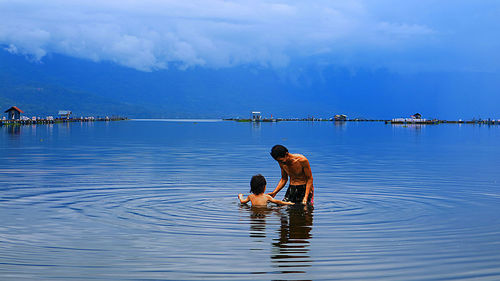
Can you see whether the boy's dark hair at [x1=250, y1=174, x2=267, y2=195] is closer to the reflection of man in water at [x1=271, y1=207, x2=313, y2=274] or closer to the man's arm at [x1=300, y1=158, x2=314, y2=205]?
the reflection of man in water at [x1=271, y1=207, x2=313, y2=274]

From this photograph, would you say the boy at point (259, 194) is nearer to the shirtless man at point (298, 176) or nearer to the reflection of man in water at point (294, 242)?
the shirtless man at point (298, 176)

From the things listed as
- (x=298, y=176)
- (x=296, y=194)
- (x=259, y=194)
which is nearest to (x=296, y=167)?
(x=298, y=176)

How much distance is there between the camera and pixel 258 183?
16266 mm

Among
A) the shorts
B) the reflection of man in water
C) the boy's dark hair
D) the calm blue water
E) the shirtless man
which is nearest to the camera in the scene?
the calm blue water

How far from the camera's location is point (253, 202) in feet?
55.8

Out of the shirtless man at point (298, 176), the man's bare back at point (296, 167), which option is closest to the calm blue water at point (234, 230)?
the shirtless man at point (298, 176)

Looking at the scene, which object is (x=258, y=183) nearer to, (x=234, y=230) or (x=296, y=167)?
(x=296, y=167)

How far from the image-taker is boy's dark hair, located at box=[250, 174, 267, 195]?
635 inches

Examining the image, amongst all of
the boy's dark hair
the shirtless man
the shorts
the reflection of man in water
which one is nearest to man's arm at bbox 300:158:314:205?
the shirtless man

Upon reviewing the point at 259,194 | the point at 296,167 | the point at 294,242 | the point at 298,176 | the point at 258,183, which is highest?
the point at 296,167

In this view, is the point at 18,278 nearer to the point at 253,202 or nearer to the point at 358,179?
the point at 253,202

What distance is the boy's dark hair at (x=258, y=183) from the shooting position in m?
16.1

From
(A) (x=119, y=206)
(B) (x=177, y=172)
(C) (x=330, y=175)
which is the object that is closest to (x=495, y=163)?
(C) (x=330, y=175)

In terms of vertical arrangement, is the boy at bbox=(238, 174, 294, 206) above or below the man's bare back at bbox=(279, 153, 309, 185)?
below
